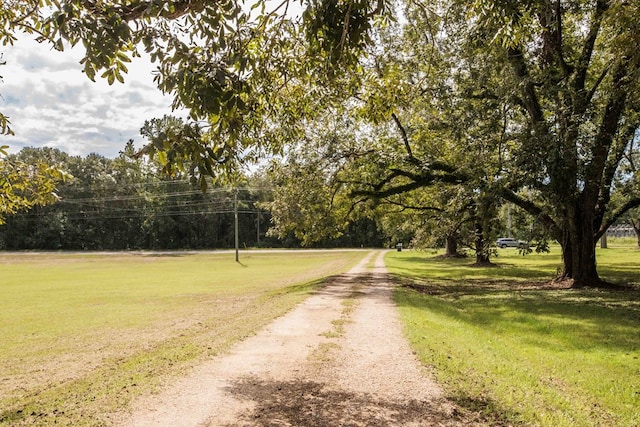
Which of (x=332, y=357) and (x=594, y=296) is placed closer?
(x=332, y=357)

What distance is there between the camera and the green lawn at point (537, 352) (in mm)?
5562

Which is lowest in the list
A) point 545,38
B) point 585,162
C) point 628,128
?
point 585,162

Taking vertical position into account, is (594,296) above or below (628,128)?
below

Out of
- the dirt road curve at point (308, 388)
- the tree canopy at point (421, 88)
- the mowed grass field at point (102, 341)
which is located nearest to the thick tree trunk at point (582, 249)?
the tree canopy at point (421, 88)

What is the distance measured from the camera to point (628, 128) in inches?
697

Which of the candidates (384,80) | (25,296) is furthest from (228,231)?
(384,80)

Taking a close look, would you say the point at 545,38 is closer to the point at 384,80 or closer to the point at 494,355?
the point at 384,80

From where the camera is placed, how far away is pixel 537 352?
28.9 ft

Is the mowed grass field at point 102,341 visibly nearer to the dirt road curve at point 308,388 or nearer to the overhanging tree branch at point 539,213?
the dirt road curve at point 308,388

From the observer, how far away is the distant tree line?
8638 cm

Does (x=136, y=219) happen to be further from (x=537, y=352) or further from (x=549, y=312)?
(x=537, y=352)

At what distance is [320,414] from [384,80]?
17.5 ft

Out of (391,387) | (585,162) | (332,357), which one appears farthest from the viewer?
(585,162)

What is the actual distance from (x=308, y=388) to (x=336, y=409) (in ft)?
2.55
